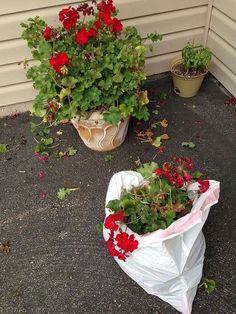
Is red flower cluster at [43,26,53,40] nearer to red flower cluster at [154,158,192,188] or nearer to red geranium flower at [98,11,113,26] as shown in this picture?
red geranium flower at [98,11,113,26]

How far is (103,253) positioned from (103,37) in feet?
4.44

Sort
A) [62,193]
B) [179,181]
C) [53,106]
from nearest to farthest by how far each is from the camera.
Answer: [179,181] < [53,106] < [62,193]

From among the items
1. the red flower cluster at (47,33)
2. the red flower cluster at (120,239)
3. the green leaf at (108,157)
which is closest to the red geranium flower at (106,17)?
the red flower cluster at (47,33)

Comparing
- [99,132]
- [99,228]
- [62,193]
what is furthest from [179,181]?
[62,193]

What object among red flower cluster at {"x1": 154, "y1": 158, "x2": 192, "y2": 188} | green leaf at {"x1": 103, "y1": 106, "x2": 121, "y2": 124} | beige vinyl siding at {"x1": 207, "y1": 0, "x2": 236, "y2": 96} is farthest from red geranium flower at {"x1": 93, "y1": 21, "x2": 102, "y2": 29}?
beige vinyl siding at {"x1": 207, "y1": 0, "x2": 236, "y2": 96}

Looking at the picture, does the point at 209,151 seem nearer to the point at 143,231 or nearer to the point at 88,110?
the point at 88,110

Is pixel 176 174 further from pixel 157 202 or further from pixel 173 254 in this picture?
pixel 173 254

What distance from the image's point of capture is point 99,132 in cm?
247

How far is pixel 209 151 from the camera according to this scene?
2.65 m

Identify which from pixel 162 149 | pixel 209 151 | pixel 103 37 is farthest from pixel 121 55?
pixel 209 151

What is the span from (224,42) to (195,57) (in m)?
0.30

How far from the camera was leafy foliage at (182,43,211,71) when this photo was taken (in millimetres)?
2871

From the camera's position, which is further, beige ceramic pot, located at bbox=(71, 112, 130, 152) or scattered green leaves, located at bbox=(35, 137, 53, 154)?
scattered green leaves, located at bbox=(35, 137, 53, 154)

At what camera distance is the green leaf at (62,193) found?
8.07ft
